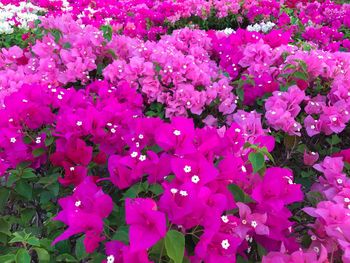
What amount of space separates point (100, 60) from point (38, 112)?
126 centimetres

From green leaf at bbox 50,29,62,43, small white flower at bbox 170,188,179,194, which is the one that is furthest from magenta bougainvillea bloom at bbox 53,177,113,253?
green leaf at bbox 50,29,62,43

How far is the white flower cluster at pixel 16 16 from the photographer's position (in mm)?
4640

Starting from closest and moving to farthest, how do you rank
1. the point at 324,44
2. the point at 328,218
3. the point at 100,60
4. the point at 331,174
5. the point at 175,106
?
the point at 328,218
the point at 331,174
the point at 175,106
the point at 100,60
the point at 324,44

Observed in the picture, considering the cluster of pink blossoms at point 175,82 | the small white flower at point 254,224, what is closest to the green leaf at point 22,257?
the small white flower at point 254,224

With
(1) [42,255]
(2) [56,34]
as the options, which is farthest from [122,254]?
(2) [56,34]

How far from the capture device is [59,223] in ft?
4.93

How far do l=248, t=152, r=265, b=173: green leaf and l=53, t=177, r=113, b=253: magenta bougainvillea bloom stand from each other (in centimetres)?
47

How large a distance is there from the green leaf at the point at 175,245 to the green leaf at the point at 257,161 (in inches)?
14.2

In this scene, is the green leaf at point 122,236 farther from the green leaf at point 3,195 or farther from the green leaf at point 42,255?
the green leaf at point 3,195

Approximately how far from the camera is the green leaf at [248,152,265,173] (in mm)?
1282

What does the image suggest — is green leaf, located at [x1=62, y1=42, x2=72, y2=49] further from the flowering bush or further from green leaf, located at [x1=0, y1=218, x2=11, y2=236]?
green leaf, located at [x1=0, y1=218, x2=11, y2=236]

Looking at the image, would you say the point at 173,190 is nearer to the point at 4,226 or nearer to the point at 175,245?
the point at 175,245

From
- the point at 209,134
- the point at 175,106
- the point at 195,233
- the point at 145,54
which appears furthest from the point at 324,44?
the point at 195,233

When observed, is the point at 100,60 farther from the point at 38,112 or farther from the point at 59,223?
the point at 59,223
